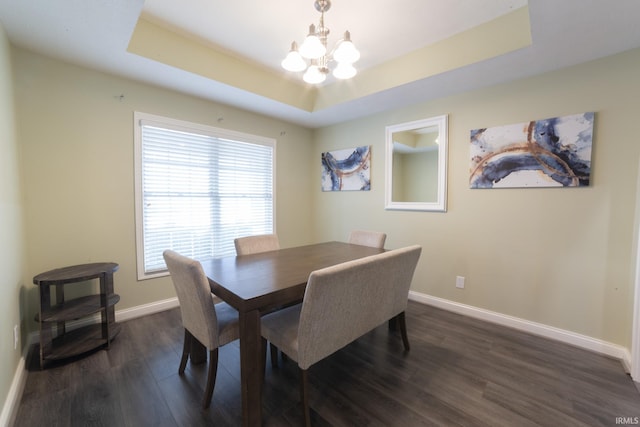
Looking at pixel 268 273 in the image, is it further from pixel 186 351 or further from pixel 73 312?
pixel 73 312

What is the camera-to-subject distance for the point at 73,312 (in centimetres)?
193

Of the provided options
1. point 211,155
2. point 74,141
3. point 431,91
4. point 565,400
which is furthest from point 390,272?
point 74,141

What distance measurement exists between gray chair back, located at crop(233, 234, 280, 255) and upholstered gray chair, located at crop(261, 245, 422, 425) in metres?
0.84

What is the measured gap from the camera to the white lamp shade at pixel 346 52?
1.64m

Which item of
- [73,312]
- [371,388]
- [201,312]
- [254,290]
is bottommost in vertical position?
[371,388]

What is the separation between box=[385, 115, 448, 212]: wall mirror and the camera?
2850 millimetres

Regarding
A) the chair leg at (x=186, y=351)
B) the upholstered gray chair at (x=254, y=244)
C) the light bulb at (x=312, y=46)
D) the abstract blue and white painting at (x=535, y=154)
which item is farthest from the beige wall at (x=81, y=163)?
the abstract blue and white painting at (x=535, y=154)

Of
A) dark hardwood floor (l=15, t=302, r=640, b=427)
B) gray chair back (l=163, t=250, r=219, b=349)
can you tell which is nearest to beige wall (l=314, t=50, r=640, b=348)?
dark hardwood floor (l=15, t=302, r=640, b=427)

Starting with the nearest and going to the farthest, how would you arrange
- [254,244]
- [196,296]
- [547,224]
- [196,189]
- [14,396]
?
[196,296], [14,396], [547,224], [254,244], [196,189]

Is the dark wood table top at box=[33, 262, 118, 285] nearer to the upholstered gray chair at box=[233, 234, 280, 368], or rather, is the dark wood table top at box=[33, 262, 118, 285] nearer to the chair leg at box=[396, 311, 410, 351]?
the upholstered gray chair at box=[233, 234, 280, 368]

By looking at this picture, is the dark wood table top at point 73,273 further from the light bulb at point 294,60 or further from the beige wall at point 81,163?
the light bulb at point 294,60

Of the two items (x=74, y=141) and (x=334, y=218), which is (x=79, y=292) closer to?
(x=74, y=141)

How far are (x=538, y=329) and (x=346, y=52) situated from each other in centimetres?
280

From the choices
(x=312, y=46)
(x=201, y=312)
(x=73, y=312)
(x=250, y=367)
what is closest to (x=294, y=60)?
(x=312, y=46)
